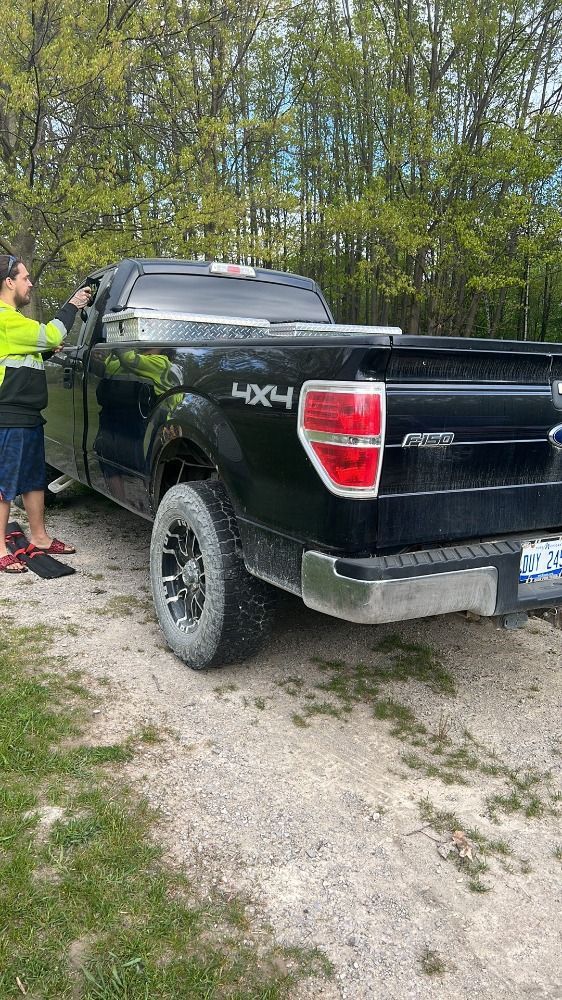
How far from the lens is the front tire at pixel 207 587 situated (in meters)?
2.93

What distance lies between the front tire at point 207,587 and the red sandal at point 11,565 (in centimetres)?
149

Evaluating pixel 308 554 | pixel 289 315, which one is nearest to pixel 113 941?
pixel 308 554

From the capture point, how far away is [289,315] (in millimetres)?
5004

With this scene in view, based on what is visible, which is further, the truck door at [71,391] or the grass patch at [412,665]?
the truck door at [71,391]

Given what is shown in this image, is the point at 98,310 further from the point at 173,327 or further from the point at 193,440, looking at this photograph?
the point at 193,440

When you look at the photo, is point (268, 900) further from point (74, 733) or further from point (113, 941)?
point (74, 733)

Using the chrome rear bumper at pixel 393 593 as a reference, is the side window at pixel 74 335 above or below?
above

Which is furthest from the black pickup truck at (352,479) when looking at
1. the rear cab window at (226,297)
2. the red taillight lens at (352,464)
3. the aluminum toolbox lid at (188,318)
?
the rear cab window at (226,297)

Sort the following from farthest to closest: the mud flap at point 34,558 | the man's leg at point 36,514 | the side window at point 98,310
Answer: the man's leg at point 36,514
the side window at point 98,310
the mud flap at point 34,558

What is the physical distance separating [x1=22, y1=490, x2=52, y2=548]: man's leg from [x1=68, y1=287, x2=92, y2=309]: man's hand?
1336 millimetres

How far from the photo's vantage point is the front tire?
2.93 meters

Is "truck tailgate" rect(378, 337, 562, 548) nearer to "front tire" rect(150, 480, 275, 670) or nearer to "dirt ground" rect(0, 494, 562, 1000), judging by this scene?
"dirt ground" rect(0, 494, 562, 1000)

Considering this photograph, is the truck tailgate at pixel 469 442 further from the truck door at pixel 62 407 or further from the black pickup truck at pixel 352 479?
the truck door at pixel 62 407

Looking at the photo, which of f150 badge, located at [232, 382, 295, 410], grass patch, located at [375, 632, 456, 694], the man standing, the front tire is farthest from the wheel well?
the man standing
